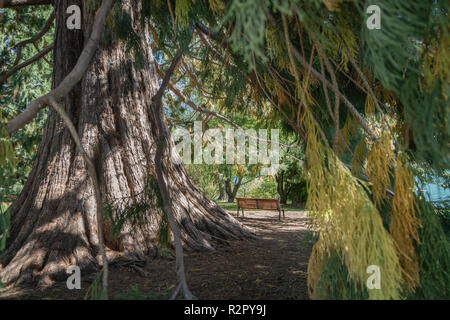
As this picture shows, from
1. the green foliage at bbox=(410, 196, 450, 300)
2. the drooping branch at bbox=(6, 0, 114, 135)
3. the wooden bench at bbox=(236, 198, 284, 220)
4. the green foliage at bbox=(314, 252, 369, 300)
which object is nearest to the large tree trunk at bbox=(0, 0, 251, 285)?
the drooping branch at bbox=(6, 0, 114, 135)

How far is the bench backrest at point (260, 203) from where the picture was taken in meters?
8.74

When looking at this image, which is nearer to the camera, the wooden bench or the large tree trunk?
the large tree trunk

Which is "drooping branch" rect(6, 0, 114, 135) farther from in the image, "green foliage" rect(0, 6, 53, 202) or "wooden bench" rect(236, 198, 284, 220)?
"wooden bench" rect(236, 198, 284, 220)

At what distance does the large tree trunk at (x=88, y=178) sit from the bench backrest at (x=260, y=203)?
3.88 m

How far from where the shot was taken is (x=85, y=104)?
13.9 feet

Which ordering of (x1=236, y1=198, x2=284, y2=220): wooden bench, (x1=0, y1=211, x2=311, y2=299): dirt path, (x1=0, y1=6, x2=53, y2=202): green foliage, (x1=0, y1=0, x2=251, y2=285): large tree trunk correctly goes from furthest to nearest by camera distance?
(x1=236, y1=198, x2=284, y2=220): wooden bench < (x1=0, y1=0, x2=251, y2=285): large tree trunk < (x1=0, y1=211, x2=311, y2=299): dirt path < (x1=0, y1=6, x2=53, y2=202): green foliage

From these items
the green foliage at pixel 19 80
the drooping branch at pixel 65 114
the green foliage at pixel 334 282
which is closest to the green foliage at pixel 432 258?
the green foliage at pixel 334 282

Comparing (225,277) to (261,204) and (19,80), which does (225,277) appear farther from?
(19,80)

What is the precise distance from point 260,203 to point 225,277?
6.00 m

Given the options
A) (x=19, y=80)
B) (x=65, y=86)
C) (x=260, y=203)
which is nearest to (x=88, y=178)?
(x=65, y=86)

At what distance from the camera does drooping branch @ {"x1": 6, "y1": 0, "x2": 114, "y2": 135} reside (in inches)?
66.1

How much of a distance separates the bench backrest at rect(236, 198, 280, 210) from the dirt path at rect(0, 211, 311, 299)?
161 inches
